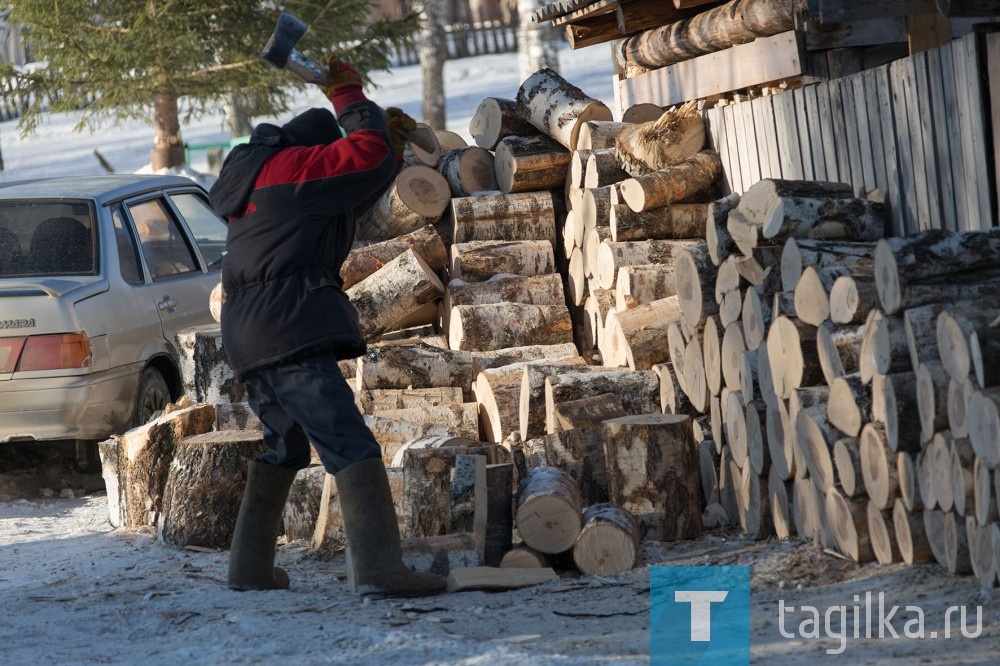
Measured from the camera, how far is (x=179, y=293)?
→ 24.8 ft

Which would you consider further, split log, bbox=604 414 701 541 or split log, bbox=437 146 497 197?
split log, bbox=437 146 497 197

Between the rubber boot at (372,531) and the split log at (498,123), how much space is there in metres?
4.32

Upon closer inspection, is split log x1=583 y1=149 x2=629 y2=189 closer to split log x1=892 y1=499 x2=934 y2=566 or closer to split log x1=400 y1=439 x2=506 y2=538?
split log x1=400 y1=439 x2=506 y2=538

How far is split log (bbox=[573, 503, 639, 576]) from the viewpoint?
4.71 m

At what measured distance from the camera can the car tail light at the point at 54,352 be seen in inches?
254

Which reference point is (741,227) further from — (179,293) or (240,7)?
(240,7)

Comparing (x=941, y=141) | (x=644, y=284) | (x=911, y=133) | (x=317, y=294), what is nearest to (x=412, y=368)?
(x=644, y=284)

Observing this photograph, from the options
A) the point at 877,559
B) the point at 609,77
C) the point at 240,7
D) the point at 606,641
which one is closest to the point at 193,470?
the point at 606,641

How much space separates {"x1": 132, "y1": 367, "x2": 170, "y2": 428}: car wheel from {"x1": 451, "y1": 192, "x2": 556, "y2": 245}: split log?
6.82ft

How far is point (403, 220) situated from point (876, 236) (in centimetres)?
357

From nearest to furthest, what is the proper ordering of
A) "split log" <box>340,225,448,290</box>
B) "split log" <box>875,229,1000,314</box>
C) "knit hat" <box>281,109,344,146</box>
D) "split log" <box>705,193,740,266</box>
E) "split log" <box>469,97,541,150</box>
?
1. "split log" <box>875,229,1000,314</box>
2. "knit hat" <box>281,109,344,146</box>
3. "split log" <box>705,193,740,266</box>
4. "split log" <box>340,225,448,290</box>
5. "split log" <box>469,97,541,150</box>

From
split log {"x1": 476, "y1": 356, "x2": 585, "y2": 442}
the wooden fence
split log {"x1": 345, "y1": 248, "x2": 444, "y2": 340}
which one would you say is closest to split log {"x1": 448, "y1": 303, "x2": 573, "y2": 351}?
split log {"x1": 345, "y1": 248, "x2": 444, "y2": 340}

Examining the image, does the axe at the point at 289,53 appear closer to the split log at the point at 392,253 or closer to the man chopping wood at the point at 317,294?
the man chopping wood at the point at 317,294

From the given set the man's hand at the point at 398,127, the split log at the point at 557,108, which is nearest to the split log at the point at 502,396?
the man's hand at the point at 398,127
